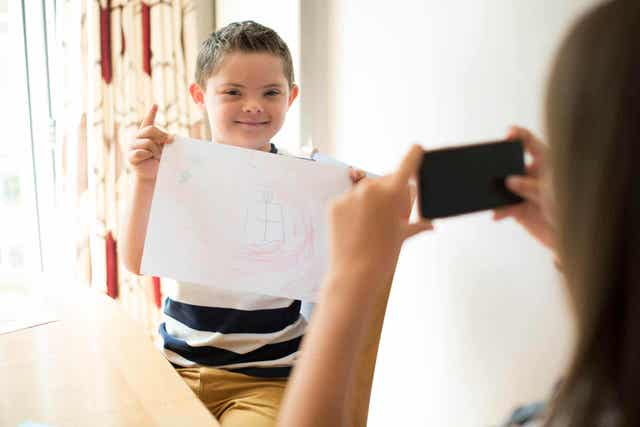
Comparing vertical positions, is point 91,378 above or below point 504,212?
below

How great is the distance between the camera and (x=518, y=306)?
1.03 meters

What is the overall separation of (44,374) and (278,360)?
42 centimetres

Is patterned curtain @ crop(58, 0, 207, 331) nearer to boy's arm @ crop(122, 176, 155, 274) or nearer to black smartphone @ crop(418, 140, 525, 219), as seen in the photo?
boy's arm @ crop(122, 176, 155, 274)

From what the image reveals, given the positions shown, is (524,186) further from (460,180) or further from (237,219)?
(237,219)

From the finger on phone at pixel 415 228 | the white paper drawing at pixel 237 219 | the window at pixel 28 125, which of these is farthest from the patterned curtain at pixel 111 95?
the finger on phone at pixel 415 228

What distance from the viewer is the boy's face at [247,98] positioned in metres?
1.17

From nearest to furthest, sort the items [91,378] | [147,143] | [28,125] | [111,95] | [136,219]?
[91,378] → [147,143] → [136,219] → [111,95] → [28,125]

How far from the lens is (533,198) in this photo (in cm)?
58

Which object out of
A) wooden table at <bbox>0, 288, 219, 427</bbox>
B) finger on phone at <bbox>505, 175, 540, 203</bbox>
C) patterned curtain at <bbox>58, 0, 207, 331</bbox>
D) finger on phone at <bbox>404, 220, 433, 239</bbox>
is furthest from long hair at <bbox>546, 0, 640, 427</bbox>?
patterned curtain at <bbox>58, 0, 207, 331</bbox>

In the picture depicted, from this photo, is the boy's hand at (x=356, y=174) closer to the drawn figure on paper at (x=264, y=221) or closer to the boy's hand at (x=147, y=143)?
the drawn figure on paper at (x=264, y=221)

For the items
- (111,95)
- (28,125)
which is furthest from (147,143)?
(28,125)

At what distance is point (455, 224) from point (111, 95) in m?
1.50

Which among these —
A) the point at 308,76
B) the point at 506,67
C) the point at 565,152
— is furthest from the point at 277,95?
the point at 565,152

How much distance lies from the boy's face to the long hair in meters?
0.81
